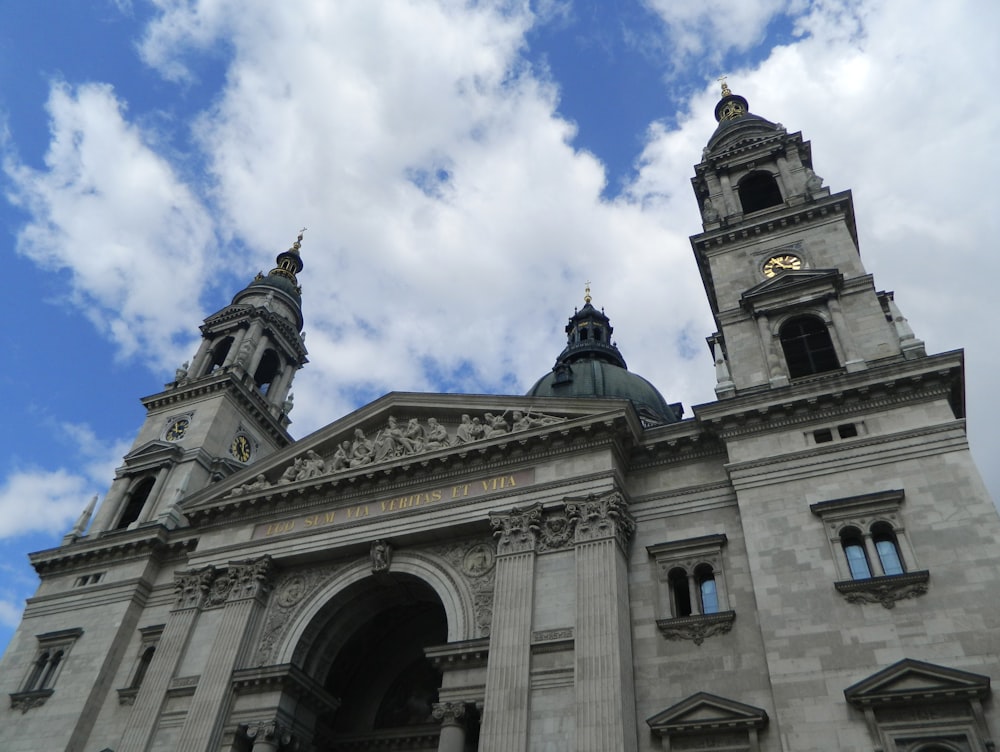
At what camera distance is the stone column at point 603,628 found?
1909cm

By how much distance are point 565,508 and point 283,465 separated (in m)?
12.7

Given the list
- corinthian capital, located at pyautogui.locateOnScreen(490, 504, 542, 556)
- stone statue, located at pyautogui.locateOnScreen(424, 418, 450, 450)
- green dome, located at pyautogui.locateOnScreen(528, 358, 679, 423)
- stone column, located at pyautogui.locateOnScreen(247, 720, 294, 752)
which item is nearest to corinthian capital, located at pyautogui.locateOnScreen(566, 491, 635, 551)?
corinthian capital, located at pyautogui.locateOnScreen(490, 504, 542, 556)

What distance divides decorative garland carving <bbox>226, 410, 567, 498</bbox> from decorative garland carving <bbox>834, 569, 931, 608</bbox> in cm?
994

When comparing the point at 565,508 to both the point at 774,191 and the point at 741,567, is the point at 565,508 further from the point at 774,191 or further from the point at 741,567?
the point at 774,191

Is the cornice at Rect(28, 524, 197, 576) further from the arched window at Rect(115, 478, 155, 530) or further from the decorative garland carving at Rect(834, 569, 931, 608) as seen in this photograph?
the decorative garland carving at Rect(834, 569, 931, 608)

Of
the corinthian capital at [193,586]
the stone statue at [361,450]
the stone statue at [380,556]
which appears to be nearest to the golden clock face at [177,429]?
the corinthian capital at [193,586]

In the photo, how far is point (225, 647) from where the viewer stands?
2616cm

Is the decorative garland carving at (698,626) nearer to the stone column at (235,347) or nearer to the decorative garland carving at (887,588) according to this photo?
the decorative garland carving at (887,588)

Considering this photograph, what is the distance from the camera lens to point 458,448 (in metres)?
26.9

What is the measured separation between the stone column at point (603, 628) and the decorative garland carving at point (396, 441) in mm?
3920

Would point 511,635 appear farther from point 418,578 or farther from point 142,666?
point 142,666

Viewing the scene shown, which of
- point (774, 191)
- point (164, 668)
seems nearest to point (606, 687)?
point (164, 668)

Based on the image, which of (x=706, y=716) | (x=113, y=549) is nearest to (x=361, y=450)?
(x=113, y=549)

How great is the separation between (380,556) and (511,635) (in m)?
6.50
